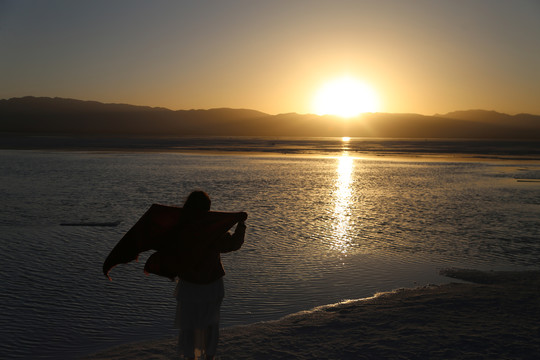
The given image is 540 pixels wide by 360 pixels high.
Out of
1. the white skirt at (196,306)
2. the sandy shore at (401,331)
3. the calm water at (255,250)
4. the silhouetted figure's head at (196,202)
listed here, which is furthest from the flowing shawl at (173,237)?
the calm water at (255,250)

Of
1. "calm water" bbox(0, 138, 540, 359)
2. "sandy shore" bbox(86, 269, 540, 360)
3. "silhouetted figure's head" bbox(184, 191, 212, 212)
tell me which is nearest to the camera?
"silhouetted figure's head" bbox(184, 191, 212, 212)

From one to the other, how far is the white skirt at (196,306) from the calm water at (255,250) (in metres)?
1.45

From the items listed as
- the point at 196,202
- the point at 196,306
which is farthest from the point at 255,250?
the point at 196,202

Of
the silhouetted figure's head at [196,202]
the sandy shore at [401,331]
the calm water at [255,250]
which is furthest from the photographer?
the calm water at [255,250]

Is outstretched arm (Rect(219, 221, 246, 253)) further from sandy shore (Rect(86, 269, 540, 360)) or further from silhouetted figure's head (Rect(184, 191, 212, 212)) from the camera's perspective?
sandy shore (Rect(86, 269, 540, 360))

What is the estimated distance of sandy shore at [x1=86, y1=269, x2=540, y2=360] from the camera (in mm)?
4688

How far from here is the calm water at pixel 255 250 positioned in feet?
19.0

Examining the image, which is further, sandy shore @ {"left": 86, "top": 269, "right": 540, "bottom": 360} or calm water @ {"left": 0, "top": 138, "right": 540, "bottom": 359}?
calm water @ {"left": 0, "top": 138, "right": 540, "bottom": 359}

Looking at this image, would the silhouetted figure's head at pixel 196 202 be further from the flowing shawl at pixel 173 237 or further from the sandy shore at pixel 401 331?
the sandy shore at pixel 401 331

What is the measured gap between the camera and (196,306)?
4.11m

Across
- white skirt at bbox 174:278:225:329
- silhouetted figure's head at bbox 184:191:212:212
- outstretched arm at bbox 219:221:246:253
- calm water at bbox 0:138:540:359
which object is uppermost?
silhouetted figure's head at bbox 184:191:212:212

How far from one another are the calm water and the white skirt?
145 cm

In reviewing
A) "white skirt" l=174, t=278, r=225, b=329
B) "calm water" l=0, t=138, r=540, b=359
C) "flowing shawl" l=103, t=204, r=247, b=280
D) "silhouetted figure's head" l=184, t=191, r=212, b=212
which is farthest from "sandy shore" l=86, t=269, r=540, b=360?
"silhouetted figure's head" l=184, t=191, r=212, b=212

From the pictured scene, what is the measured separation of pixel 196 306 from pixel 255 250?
506cm
